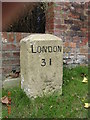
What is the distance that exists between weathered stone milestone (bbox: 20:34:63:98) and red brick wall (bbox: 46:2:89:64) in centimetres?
71

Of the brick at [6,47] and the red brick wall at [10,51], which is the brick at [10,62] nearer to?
the red brick wall at [10,51]

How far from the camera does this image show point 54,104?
2516mm

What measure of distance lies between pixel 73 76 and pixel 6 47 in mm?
1134

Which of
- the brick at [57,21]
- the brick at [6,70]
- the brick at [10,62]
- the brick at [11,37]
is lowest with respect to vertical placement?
the brick at [6,70]

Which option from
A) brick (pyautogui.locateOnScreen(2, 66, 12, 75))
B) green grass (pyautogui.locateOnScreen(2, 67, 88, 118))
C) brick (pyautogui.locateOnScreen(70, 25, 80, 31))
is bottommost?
green grass (pyautogui.locateOnScreen(2, 67, 88, 118))

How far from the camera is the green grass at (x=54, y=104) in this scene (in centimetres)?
237

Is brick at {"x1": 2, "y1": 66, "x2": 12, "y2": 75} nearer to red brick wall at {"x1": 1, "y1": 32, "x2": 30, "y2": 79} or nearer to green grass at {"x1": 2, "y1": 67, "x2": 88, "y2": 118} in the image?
red brick wall at {"x1": 1, "y1": 32, "x2": 30, "y2": 79}

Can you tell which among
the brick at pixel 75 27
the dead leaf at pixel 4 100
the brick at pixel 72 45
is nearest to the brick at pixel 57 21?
the brick at pixel 75 27

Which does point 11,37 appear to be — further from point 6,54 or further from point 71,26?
point 71,26

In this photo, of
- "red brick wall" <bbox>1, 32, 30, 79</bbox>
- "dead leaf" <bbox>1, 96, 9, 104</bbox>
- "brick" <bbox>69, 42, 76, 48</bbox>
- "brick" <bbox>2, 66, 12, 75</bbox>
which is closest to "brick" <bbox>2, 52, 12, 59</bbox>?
"red brick wall" <bbox>1, 32, 30, 79</bbox>

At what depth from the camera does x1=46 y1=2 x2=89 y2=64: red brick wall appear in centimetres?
331

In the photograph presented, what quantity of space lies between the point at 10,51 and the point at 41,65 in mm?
787

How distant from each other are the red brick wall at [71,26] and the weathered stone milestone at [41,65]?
713mm

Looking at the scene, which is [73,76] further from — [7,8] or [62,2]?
[7,8]
